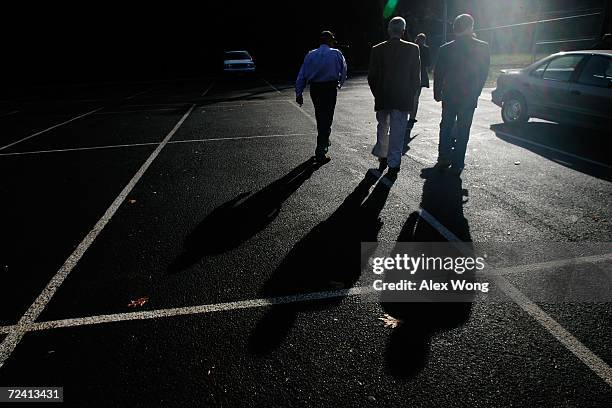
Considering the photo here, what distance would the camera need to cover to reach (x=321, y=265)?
3.79 m

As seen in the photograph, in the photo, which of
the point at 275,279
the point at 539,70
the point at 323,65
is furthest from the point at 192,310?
the point at 539,70

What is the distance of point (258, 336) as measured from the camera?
2885 mm

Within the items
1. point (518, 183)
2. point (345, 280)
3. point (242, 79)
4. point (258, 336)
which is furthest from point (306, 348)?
point (242, 79)

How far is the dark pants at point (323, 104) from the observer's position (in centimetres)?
683

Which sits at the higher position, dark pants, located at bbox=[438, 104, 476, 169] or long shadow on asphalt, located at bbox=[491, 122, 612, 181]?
dark pants, located at bbox=[438, 104, 476, 169]

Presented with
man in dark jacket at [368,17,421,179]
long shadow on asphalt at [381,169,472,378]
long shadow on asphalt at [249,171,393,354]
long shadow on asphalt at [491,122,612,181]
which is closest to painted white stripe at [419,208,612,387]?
long shadow on asphalt at [381,169,472,378]

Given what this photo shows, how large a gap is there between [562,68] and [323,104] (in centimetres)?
556

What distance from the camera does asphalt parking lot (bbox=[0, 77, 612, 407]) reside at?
98.3 inches

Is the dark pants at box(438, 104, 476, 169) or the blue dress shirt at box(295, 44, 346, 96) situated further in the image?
the blue dress shirt at box(295, 44, 346, 96)

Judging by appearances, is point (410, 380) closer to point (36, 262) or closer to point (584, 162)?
point (36, 262)

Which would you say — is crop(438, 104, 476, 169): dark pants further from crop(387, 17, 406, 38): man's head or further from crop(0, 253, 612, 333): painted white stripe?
crop(0, 253, 612, 333): painted white stripe

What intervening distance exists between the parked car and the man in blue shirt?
485 cm

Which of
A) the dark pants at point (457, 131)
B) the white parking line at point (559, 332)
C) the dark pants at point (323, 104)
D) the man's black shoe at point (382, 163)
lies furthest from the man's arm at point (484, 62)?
the white parking line at point (559, 332)

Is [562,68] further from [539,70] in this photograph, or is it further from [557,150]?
[557,150]
